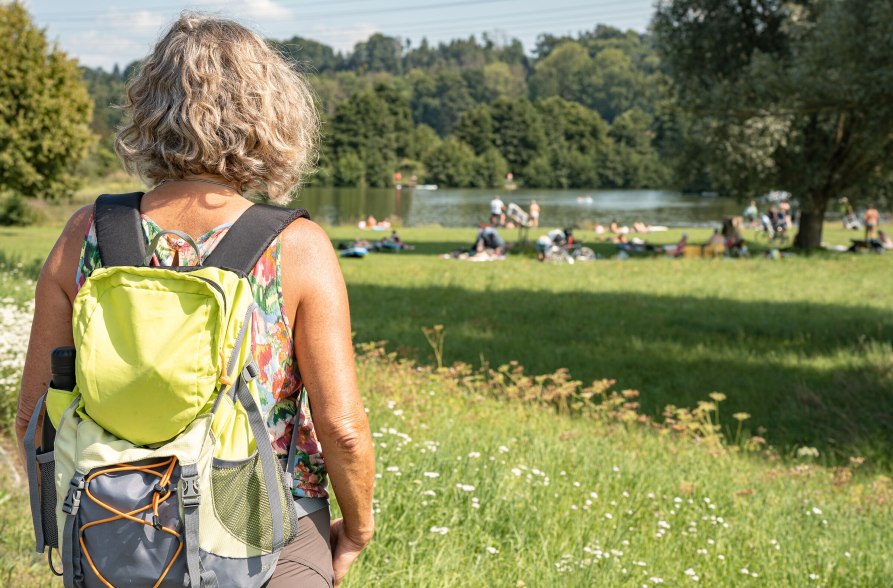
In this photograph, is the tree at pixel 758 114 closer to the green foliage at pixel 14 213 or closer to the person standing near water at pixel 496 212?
the person standing near water at pixel 496 212


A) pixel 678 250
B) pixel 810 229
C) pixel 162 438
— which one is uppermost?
pixel 162 438

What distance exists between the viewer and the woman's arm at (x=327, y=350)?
6.36 feet

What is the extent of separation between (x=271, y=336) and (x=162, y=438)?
0.32 m

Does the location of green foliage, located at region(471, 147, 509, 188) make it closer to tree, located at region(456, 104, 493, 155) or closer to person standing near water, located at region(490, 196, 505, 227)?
tree, located at region(456, 104, 493, 155)

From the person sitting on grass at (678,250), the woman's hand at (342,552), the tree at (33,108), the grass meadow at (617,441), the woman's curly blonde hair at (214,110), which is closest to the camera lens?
the woman's curly blonde hair at (214,110)

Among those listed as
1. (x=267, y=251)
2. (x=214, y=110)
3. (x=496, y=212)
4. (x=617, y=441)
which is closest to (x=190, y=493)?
(x=267, y=251)

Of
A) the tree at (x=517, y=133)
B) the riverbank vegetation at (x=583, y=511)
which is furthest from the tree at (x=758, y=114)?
the tree at (x=517, y=133)

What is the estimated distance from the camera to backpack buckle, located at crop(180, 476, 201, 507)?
5.72 ft

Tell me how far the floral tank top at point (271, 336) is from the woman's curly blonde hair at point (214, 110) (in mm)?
157

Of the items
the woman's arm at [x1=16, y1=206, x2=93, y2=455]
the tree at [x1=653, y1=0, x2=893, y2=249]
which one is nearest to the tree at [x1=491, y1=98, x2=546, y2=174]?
the tree at [x1=653, y1=0, x2=893, y2=249]

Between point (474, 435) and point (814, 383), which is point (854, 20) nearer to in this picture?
point (814, 383)

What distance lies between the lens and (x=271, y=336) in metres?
1.97

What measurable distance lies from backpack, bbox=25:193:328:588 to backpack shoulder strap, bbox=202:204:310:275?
0.03 m

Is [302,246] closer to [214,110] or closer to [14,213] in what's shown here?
[214,110]
